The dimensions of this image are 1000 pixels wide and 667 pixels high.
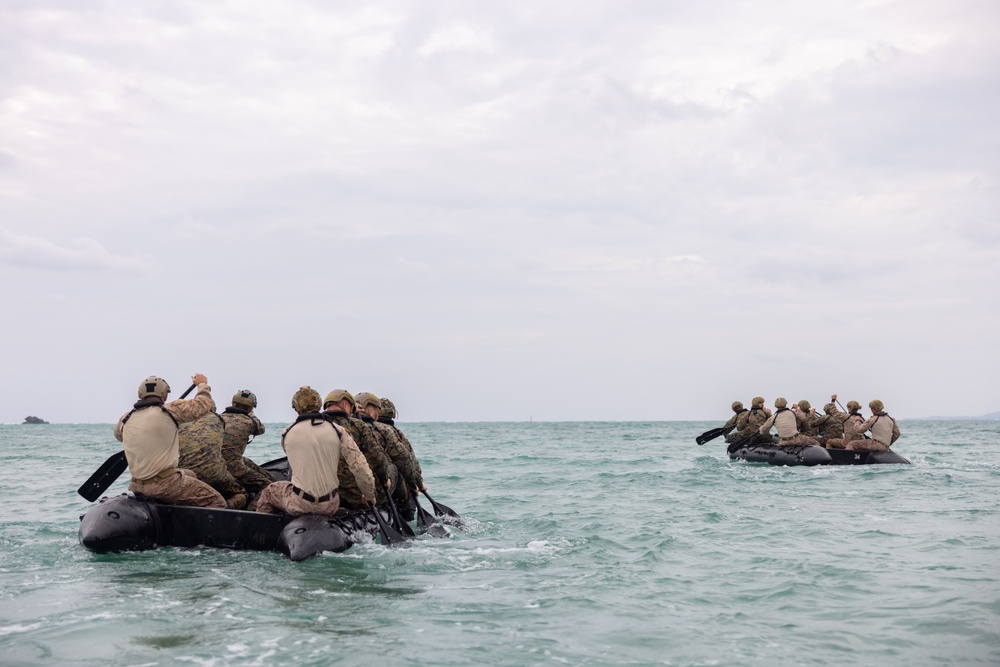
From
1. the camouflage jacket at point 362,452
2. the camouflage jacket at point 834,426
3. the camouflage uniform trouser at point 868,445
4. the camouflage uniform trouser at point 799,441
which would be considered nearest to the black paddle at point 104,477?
the camouflage jacket at point 362,452

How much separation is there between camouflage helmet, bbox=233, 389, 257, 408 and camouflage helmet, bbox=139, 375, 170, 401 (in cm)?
174

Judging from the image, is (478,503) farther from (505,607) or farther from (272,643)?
(272,643)

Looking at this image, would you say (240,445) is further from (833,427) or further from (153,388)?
(833,427)

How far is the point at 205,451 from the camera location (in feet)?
39.7

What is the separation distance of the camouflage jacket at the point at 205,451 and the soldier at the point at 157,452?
37 cm

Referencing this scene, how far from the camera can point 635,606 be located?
29.2 feet

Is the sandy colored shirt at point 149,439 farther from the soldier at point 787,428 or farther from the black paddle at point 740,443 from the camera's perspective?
the black paddle at point 740,443

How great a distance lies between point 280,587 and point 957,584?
706cm

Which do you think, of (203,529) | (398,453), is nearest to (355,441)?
(398,453)

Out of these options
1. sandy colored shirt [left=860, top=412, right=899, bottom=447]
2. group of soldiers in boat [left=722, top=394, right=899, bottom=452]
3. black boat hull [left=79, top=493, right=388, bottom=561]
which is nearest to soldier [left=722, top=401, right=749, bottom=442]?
group of soldiers in boat [left=722, top=394, right=899, bottom=452]

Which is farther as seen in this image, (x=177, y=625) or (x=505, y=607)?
(x=505, y=607)

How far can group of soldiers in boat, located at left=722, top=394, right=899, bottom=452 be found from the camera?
26.7 m

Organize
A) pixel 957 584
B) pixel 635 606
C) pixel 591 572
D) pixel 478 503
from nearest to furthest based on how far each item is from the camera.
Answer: pixel 635 606 → pixel 957 584 → pixel 591 572 → pixel 478 503

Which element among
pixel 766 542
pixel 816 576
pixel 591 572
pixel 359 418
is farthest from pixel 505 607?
pixel 766 542
